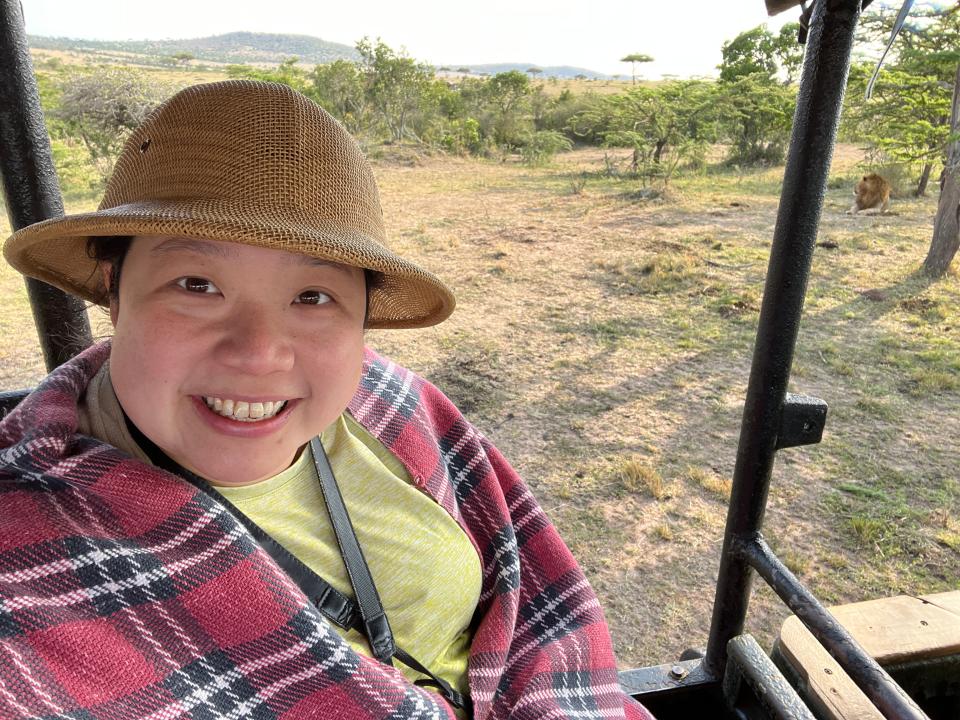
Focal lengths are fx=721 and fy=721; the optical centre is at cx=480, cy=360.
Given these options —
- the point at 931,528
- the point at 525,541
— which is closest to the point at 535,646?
the point at 525,541

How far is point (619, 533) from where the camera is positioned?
3379mm

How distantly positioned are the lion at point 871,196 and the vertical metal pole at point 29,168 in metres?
10.1

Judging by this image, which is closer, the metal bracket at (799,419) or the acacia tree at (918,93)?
the metal bracket at (799,419)

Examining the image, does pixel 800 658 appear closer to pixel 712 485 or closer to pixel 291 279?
pixel 291 279

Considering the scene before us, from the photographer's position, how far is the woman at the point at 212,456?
79 cm

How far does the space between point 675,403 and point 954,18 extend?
5301mm

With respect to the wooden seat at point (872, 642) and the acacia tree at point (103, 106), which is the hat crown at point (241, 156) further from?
the acacia tree at point (103, 106)

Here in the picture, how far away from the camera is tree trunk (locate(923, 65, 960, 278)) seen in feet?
22.9

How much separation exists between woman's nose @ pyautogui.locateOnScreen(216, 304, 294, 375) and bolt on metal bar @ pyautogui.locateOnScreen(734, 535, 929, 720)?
39.5 inches

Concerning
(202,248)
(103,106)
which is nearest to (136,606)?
(202,248)

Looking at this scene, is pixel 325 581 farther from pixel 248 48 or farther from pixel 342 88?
pixel 248 48

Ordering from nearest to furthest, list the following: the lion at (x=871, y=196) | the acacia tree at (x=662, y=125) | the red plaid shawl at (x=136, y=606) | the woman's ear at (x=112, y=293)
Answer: the red plaid shawl at (x=136, y=606) → the woman's ear at (x=112, y=293) → the lion at (x=871, y=196) → the acacia tree at (x=662, y=125)

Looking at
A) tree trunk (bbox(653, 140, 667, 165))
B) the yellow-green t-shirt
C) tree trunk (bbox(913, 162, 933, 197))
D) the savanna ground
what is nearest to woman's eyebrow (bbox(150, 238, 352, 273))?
the yellow-green t-shirt

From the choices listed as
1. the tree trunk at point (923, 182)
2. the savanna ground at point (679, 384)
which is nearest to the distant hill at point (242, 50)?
the savanna ground at point (679, 384)
